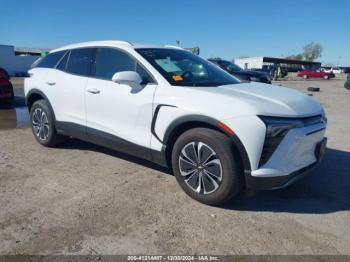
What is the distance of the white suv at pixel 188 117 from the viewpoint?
302cm

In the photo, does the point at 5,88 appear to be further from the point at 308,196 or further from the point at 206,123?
the point at 308,196

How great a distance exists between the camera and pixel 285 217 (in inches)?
127

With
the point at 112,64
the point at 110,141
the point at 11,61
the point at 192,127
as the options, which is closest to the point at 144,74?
the point at 112,64

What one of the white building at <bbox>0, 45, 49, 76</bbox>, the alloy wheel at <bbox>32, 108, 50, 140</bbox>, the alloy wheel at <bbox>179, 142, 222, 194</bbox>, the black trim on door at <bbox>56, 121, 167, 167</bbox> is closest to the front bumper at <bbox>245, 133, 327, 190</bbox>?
the alloy wheel at <bbox>179, 142, 222, 194</bbox>

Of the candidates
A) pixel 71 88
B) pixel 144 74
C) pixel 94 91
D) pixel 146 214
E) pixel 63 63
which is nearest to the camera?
pixel 146 214

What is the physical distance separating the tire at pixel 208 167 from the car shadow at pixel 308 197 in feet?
0.88

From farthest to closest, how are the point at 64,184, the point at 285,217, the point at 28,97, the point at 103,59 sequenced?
the point at 28,97 < the point at 103,59 < the point at 64,184 < the point at 285,217

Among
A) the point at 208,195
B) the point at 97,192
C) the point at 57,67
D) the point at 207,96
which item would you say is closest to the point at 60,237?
Answer: the point at 97,192

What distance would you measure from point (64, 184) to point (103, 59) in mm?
1774

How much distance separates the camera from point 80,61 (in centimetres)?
469

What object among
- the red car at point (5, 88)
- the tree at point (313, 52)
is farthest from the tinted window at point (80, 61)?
the tree at point (313, 52)

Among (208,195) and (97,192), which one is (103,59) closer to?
(97,192)

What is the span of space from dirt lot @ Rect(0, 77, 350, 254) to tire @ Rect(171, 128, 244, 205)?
17cm

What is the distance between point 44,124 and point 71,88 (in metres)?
1.07
